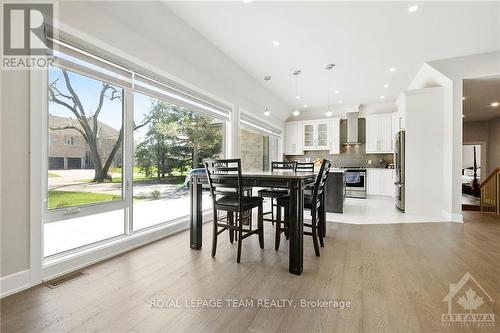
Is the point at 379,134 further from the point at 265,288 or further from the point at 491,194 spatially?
the point at 265,288

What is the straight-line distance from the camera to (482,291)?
1767mm

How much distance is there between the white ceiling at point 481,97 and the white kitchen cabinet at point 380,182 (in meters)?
2.31

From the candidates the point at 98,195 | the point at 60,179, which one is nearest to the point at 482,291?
the point at 98,195

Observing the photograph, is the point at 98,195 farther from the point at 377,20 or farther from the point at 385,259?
the point at 377,20

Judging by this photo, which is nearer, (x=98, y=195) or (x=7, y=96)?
(x=7, y=96)

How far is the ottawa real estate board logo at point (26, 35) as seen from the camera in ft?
5.49

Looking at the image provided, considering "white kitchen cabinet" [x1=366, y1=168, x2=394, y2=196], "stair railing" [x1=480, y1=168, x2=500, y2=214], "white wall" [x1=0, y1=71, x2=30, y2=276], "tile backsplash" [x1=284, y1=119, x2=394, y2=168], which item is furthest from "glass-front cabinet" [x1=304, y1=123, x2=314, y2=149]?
"white wall" [x1=0, y1=71, x2=30, y2=276]

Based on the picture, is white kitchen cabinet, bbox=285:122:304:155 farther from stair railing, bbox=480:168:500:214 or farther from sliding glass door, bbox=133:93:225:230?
stair railing, bbox=480:168:500:214

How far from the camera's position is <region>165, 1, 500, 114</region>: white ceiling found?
2539 millimetres

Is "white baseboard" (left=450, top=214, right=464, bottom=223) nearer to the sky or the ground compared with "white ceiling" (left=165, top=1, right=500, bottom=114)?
nearer to the ground

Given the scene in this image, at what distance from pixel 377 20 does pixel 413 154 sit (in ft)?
9.15

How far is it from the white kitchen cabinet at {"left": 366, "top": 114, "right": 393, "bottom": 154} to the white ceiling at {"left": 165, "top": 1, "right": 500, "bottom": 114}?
2.05 m

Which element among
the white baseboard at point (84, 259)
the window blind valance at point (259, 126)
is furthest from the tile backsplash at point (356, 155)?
the white baseboard at point (84, 259)

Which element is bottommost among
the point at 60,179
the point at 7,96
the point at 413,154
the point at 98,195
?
the point at 98,195
